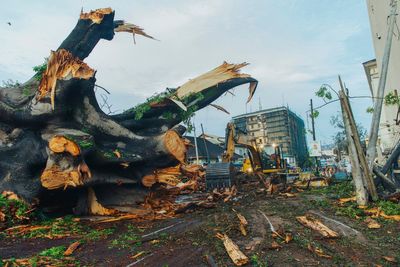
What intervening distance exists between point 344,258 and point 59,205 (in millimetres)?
7343

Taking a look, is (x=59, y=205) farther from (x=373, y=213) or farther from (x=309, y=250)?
(x=373, y=213)

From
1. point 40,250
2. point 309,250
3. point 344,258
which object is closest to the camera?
point 344,258

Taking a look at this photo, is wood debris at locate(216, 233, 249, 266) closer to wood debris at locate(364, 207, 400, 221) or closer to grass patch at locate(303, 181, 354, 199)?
wood debris at locate(364, 207, 400, 221)

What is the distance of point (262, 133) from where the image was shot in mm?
68500

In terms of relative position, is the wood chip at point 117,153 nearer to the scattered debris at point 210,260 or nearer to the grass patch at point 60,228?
the grass patch at point 60,228

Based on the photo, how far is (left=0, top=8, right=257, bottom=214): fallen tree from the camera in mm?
6949

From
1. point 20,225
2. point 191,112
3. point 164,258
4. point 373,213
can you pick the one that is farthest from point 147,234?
point 373,213

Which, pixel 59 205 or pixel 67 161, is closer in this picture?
pixel 67 161

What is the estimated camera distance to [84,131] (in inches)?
315

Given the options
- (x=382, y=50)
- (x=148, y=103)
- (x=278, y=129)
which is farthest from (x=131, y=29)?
(x=278, y=129)

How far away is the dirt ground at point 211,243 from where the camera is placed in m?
4.20

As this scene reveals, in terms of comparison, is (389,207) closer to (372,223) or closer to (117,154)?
(372,223)

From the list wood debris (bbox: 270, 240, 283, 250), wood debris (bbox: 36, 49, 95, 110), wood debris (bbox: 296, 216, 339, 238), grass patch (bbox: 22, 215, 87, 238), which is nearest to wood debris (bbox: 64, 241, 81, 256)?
grass patch (bbox: 22, 215, 87, 238)

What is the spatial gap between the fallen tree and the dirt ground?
4.40 ft
